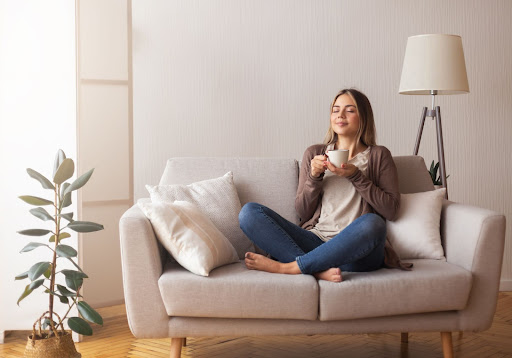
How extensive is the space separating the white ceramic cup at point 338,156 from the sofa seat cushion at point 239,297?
501mm

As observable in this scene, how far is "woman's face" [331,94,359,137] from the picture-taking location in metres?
2.75

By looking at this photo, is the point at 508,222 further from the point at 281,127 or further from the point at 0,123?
the point at 0,123

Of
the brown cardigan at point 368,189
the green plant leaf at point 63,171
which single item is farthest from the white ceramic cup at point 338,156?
the green plant leaf at point 63,171

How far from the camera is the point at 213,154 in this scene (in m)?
3.89

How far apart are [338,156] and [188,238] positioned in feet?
2.14

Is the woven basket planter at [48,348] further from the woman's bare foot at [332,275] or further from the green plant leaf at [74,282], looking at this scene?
the woman's bare foot at [332,275]

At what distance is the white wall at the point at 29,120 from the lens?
2.83 m

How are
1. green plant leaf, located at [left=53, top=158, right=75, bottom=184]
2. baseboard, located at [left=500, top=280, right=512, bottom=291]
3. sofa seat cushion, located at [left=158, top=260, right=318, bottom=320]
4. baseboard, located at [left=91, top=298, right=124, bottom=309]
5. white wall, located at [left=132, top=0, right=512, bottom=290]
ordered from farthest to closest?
baseboard, located at [left=500, top=280, right=512, bottom=291] → white wall, located at [left=132, top=0, right=512, bottom=290] → baseboard, located at [left=91, top=298, right=124, bottom=309] → green plant leaf, located at [left=53, top=158, right=75, bottom=184] → sofa seat cushion, located at [left=158, top=260, right=318, bottom=320]

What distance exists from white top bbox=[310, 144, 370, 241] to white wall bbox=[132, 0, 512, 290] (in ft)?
4.13

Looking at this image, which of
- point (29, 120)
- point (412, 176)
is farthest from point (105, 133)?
point (412, 176)

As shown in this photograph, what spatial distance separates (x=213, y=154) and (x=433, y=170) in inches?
52.3

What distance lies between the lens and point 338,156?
2.39 meters

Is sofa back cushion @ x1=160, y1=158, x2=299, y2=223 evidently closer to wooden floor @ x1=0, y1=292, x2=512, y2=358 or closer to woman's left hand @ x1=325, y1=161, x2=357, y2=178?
woman's left hand @ x1=325, y1=161, x2=357, y2=178

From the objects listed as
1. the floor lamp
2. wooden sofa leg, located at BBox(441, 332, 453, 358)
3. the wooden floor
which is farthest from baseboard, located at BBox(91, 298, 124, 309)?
the floor lamp
